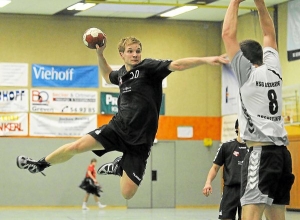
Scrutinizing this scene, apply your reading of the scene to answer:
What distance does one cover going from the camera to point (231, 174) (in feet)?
31.8

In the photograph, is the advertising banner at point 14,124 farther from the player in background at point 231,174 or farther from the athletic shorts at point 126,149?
the athletic shorts at point 126,149

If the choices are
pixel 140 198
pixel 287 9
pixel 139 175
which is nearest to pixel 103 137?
pixel 139 175

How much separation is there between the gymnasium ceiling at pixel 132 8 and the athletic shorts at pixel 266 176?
48.0 feet

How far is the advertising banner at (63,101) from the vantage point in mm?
23578

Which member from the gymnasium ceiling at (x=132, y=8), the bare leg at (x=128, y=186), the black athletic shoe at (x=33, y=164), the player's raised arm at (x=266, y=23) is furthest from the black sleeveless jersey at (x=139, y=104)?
the gymnasium ceiling at (x=132, y=8)

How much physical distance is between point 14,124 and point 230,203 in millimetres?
14917

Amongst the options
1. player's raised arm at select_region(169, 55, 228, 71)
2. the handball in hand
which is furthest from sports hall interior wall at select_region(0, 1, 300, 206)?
player's raised arm at select_region(169, 55, 228, 71)

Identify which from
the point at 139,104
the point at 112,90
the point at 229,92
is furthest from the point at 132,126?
the point at 229,92

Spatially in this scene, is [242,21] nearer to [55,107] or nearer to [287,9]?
[287,9]

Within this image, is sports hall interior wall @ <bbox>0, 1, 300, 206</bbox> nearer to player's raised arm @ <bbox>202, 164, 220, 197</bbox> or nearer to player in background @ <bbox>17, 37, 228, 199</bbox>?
player's raised arm @ <bbox>202, 164, 220, 197</bbox>

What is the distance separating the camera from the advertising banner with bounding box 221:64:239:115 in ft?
79.0

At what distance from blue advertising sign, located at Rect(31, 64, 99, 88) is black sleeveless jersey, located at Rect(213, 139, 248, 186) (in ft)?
47.8

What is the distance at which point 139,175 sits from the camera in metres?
8.91

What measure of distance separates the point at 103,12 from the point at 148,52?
7.57ft
